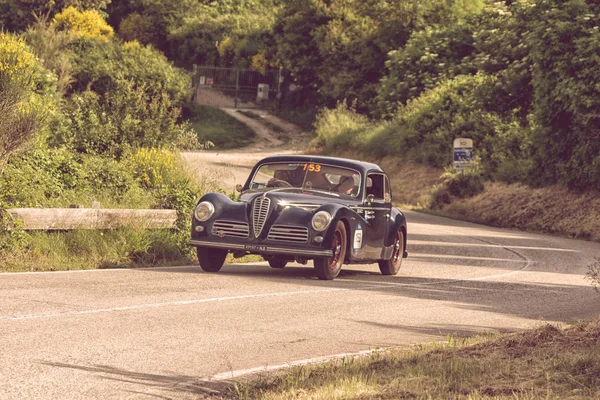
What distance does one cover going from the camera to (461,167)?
39.1 m

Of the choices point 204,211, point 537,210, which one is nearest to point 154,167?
point 204,211

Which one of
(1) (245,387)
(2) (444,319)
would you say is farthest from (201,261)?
(1) (245,387)

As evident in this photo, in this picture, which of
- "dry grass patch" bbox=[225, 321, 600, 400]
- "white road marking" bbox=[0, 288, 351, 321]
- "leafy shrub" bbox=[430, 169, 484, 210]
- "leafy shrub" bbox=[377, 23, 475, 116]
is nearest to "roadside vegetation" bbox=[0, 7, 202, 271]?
"white road marking" bbox=[0, 288, 351, 321]

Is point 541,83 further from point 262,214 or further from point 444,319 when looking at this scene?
point 444,319

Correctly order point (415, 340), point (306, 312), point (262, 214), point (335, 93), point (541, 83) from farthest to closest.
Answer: point (335, 93)
point (541, 83)
point (262, 214)
point (306, 312)
point (415, 340)

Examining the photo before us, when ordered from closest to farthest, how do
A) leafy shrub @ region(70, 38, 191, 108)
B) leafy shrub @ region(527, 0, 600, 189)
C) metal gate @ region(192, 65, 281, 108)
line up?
leafy shrub @ region(527, 0, 600, 189), leafy shrub @ region(70, 38, 191, 108), metal gate @ region(192, 65, 281, 108)

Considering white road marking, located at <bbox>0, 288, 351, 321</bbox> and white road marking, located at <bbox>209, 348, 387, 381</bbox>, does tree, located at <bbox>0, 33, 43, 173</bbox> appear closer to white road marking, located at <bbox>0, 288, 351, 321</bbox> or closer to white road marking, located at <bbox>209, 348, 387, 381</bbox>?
white road marking, located at <bbox>0, 288, 351, 321</bbox>

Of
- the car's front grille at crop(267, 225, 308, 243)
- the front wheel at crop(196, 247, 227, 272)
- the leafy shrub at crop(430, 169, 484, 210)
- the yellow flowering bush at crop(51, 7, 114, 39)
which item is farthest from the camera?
the yellow flowering bush at crop(51, 7, 114, 39)

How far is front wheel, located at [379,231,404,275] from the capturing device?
17594 millimetres

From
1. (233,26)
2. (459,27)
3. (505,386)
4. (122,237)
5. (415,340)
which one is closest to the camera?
(505,386)

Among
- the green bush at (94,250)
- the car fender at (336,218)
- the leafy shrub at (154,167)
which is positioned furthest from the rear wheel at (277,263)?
the leafy shrub at (154,167)

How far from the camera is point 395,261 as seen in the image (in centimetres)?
1777

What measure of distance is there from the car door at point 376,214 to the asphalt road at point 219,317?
0.53 metres

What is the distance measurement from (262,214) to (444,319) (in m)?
3.70
